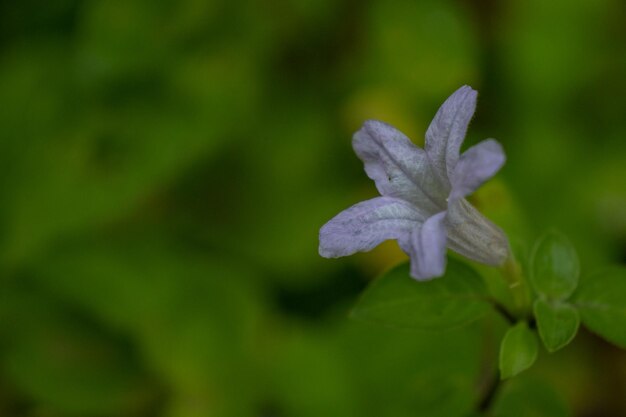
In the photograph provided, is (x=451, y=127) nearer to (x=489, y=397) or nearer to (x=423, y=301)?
(x=423, y=301)

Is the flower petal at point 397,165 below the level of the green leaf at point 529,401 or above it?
above

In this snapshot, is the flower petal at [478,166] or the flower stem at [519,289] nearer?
the flower petal at [478,166]

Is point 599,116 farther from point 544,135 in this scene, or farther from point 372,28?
point 372,28

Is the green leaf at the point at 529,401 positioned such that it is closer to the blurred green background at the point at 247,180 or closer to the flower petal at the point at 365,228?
the blurred green background at the point at 247,180

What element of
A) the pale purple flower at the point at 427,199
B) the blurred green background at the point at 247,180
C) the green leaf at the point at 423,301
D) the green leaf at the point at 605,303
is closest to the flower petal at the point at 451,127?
the pale purple flower at the point at 427,199

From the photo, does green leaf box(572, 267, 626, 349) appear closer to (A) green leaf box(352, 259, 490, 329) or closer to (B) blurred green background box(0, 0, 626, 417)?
(A) green leaf box(352, 259, 490, 329)

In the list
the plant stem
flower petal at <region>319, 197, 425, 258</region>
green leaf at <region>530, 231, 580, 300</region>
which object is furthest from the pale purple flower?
the plant stem
